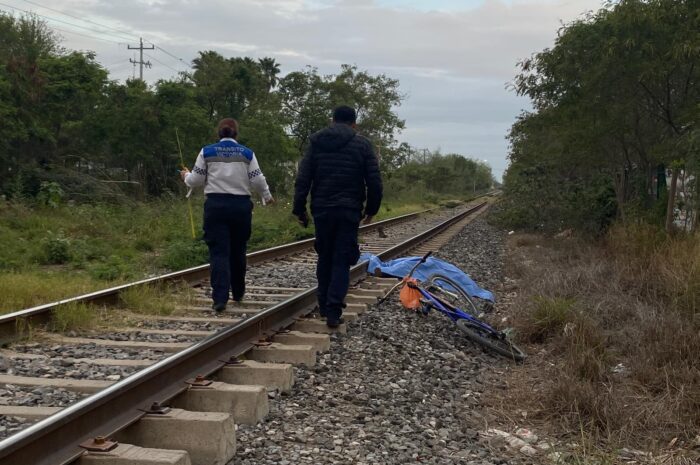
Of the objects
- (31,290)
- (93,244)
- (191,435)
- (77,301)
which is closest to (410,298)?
(77,301)

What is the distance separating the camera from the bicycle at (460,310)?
631 centimetres

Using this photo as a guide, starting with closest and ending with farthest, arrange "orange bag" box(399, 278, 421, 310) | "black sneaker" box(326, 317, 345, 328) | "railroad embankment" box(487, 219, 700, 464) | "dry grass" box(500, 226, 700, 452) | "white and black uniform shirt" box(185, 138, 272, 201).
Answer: "railroad embankment" box(487, 219, 700, 464), "dry grass" box(500, 226, 700, 452), "black sneaker" box(326, 317, 345, 328), "white and black uniform shirt" box(185, 138, 272, 201), "orange bag" box(399, 278, 421, 310)

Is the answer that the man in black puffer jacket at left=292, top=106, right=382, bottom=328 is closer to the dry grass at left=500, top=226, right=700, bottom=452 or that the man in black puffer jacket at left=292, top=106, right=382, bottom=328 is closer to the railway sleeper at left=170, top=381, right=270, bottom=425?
the dry grass at left=500, top=226, right=700, bottom=452

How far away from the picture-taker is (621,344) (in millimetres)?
6320

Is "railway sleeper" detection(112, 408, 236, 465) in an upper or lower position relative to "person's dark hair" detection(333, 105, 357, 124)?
lower

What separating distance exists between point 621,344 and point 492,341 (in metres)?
1.18

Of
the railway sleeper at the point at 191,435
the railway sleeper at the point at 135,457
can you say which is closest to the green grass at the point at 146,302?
the railway sleeper at the point at 191,435

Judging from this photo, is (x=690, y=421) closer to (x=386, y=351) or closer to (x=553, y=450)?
(x=553, y=450)

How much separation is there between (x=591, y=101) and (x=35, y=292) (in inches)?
424

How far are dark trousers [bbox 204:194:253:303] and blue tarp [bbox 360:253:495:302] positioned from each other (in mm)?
3101

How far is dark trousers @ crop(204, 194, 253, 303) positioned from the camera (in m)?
6.43

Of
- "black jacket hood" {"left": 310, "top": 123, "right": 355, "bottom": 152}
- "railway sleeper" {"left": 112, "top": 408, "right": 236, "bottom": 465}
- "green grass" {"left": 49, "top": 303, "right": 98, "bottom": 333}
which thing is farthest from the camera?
"black jacket hood" {"left": 310, "top": 123, "right": 355, "bottom": 152}

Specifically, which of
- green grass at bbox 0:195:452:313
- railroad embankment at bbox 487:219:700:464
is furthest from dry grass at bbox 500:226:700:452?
green grass at bbox 0:195:452:313

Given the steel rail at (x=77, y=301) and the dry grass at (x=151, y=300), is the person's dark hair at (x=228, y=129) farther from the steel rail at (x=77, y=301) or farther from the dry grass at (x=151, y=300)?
the steel rail at (x=77, y=301)
